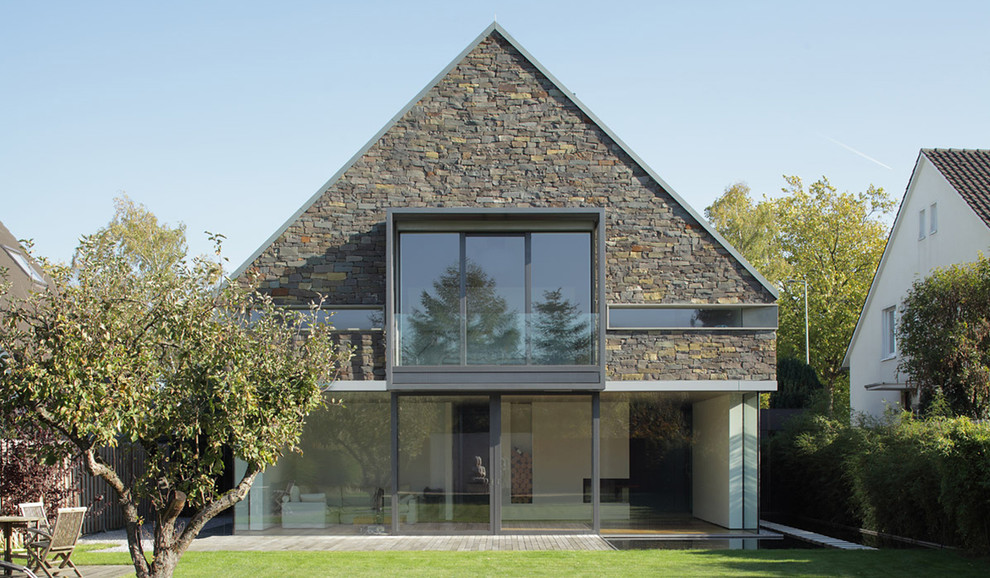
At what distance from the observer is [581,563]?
41.0ft

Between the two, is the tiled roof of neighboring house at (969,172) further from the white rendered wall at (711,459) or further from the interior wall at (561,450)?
the interior wall at (561,450)

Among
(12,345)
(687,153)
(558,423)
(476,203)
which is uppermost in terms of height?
(687,153)

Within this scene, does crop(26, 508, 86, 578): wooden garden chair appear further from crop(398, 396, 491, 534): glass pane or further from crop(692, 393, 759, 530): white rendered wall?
crop(692, 393, 759, 530): white rendered wall

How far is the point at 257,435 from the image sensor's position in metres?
8.80

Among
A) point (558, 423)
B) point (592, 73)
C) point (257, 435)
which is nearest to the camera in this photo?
point (257, 435)

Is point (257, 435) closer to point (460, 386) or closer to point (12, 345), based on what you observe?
point (12, 345)

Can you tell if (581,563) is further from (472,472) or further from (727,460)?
(727,460)

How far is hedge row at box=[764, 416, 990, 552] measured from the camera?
475 inches

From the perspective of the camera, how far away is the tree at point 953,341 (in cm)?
1691

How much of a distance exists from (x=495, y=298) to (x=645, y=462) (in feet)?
13.5

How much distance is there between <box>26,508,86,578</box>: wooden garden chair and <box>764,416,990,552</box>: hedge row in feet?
35.9

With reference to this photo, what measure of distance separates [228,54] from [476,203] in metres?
5.05

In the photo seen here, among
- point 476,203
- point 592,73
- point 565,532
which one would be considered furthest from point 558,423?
point 592,73

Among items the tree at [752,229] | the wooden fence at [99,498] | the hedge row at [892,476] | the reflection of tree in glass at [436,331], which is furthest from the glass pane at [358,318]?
the tree at [752,229]
